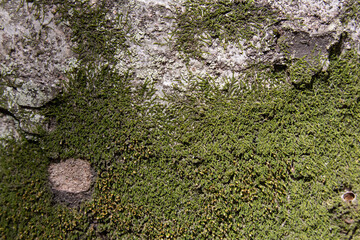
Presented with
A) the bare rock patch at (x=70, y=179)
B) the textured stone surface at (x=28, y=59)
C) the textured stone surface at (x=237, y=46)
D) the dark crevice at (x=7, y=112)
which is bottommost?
the bare rock patch at (x=70, y=179)

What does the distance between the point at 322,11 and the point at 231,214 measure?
1.69 meters

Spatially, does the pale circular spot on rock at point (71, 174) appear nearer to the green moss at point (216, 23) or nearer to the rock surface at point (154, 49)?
the rock surface at point (154, 49)

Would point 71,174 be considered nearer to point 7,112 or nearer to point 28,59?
point 7,112

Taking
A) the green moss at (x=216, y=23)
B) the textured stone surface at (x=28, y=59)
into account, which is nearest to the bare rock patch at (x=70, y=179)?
the textured stone surface at (x=28, y=59)

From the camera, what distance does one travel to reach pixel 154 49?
6.36 ft

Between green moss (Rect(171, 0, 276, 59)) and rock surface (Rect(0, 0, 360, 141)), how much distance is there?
0.15 ft

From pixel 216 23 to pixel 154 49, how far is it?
514 mm

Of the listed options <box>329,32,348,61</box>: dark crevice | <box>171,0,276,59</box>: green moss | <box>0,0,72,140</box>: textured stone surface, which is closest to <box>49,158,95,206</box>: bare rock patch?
<box>0,0,72,140</box>: textured stone surface

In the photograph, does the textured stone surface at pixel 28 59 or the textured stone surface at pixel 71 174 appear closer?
the textured stone surface at pixel 28 59

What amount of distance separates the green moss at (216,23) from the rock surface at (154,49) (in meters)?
0.05

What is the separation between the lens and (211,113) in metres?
1.93

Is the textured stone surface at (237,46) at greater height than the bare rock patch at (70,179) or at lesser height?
greater

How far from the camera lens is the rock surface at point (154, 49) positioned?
6.17ft

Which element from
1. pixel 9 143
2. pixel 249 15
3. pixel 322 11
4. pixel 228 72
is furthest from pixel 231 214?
pixel 9 143
